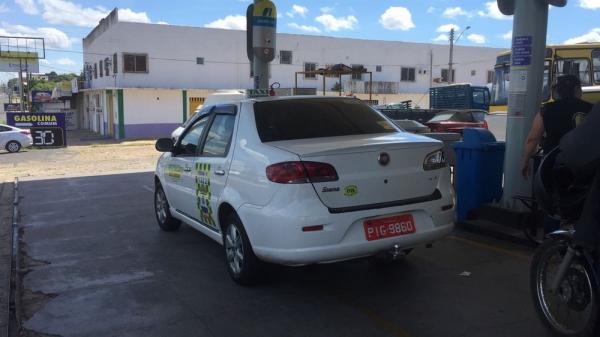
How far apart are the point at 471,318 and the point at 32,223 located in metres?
6.46

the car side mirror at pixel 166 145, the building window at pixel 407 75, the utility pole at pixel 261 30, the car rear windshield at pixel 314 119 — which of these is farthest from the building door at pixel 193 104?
the car rear windshield at pixel 314 119

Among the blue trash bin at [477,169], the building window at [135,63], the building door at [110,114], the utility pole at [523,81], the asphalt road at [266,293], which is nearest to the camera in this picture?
the asphalt road at [266,293]

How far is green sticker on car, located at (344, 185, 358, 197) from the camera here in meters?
4.17

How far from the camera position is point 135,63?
33094 mm

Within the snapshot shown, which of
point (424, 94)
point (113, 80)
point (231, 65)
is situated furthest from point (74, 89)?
point (424, 94)

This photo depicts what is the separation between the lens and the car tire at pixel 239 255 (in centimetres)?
462

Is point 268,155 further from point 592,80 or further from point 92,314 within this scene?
point 592,80

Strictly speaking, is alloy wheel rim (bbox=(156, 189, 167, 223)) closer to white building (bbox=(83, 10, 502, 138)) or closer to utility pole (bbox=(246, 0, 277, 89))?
utility pole (bbox=(246, 0, 277, 89))

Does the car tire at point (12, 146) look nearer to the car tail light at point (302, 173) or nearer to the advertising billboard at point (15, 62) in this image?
the car tail light at point (302, 173)

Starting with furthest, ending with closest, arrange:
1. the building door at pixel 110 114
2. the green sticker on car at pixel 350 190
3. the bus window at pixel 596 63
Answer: the building door at pixel 110 114
the bus window at pixel 596 63
the green sticker on car at pixel 350 190

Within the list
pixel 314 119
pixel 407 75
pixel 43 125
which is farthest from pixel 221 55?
pixel 314 119

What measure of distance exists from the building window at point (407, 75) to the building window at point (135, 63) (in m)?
19.8

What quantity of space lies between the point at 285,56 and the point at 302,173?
34.5 metres

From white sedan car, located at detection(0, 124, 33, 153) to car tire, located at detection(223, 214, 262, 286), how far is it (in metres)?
21.8
